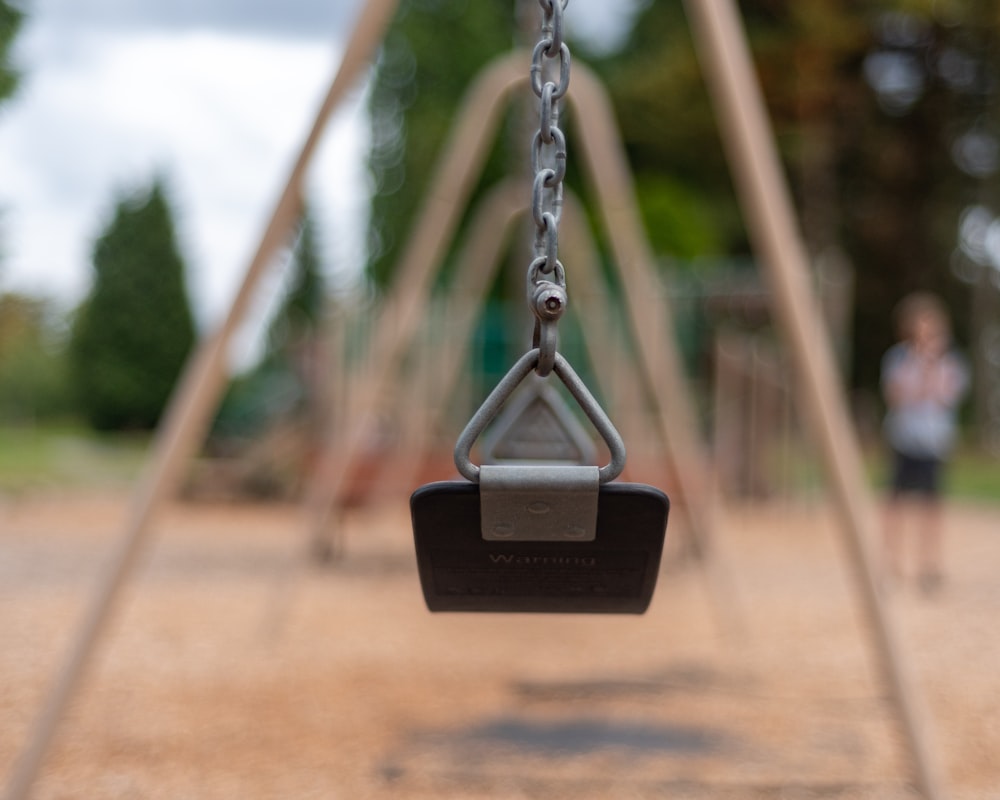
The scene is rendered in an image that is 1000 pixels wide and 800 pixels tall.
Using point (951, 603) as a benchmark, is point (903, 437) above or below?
above

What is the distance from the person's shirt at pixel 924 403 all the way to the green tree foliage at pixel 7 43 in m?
5.18

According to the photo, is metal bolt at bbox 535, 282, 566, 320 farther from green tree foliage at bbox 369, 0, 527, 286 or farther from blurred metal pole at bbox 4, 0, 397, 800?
green tree foliage at bbox 369, 0, 527, 286

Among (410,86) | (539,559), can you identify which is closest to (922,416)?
(539,559)

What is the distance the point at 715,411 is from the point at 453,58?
42.3 feet

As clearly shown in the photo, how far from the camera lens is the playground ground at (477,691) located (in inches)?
123

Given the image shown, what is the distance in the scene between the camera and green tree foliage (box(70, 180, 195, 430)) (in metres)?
14.9

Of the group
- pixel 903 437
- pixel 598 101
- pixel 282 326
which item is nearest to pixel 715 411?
pixel 903 437

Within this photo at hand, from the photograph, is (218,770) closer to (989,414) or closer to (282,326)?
(989,414)

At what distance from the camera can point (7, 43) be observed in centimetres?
366

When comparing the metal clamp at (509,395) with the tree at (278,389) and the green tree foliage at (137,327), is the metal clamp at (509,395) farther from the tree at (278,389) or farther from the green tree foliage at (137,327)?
the green tree foliage at (137,327)

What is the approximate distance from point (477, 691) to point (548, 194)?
9.01 ft

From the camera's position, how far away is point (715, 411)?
40.9ft

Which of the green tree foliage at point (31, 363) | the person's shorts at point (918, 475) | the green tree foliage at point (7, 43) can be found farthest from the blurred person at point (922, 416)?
the green tree foliage at point (7, 43)

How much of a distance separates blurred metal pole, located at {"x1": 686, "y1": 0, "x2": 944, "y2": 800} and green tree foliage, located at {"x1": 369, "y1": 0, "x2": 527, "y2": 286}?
19.5 meters
